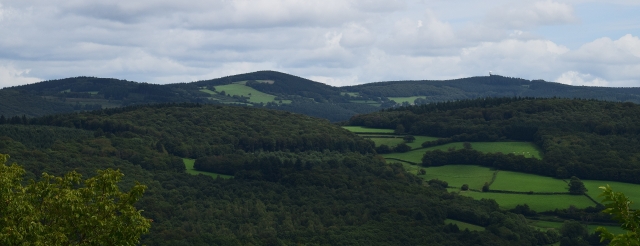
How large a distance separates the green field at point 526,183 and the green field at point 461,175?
288 centimetres

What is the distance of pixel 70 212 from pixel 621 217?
2054 cm

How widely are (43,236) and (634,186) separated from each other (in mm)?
130049

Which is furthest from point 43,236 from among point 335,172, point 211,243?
point 335,172

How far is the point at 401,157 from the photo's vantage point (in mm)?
187500

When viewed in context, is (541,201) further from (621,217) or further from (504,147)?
(621,217)

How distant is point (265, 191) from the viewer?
160750 millimetres

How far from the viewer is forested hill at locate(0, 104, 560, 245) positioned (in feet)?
424

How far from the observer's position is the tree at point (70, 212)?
32.5 metres

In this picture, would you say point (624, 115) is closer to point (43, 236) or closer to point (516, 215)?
point (516, 215)

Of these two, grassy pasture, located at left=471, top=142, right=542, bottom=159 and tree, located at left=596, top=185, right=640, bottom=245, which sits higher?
tree, located at left=596, top=185, right=640, bottom=245

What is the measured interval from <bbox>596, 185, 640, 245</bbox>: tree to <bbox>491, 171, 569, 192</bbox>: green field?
123m

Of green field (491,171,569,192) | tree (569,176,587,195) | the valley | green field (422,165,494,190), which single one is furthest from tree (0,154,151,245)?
green field (422,165,494,190)

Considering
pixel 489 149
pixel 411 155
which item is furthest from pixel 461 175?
Result: pixel 411 155

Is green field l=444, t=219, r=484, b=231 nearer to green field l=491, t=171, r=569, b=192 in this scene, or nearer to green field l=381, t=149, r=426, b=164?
green field l=491, t=171, r=569, b=192
